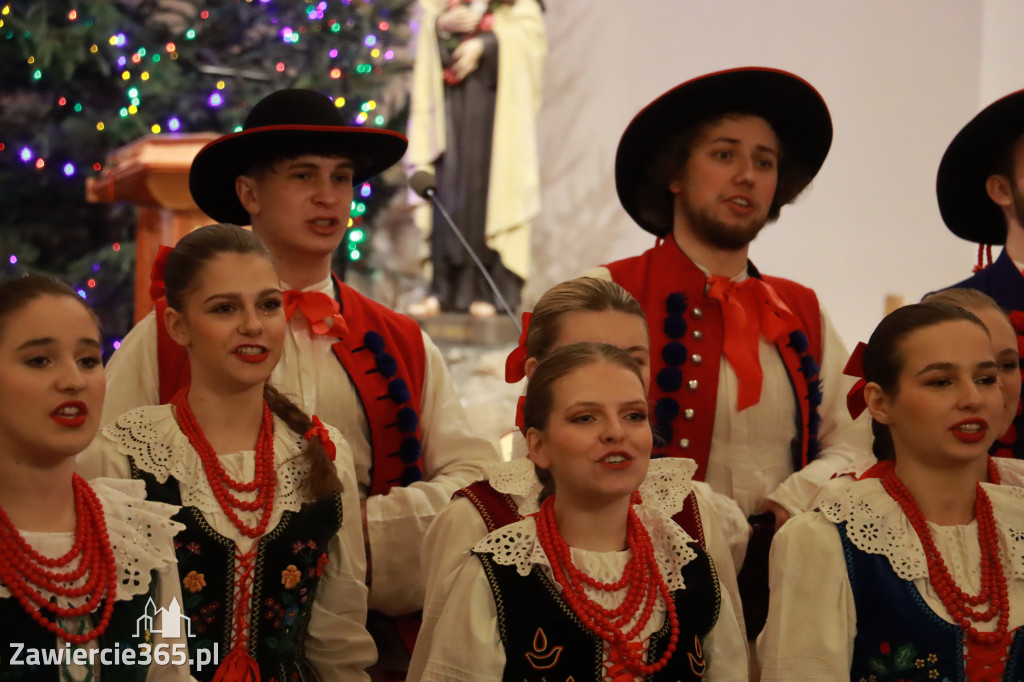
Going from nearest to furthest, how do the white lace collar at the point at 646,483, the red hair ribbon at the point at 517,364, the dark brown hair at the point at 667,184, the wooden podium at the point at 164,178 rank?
the white lace collar at the point at 646,483
the red hair ribbon at the point at 517,364
the dark brown hair at the point at 667,184
the wooden podium at the point at 164,178

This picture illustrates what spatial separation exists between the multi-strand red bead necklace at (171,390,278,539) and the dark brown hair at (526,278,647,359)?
54 centimetres

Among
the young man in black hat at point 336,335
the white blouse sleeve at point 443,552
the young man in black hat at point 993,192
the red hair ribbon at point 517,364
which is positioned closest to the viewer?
the white blouse sleeve at point 443,552

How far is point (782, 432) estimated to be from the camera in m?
2.72

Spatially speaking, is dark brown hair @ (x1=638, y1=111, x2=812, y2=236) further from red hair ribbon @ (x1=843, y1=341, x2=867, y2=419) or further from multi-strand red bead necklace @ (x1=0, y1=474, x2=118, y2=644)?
multi-strand red bead necklace @ (x1=0, y1=474, x2=118, y2=644)

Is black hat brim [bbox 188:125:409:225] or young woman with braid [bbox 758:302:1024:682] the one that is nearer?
young woman with braid [bbox 758:302:1024:682]

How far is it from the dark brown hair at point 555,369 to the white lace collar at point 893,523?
432mm

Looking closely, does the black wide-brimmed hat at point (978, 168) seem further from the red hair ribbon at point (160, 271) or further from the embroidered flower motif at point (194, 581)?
the embroidered flower motif at point (194, 581)

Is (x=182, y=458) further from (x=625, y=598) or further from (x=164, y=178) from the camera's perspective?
(x=164, y=178)

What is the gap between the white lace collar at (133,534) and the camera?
5.81 feet

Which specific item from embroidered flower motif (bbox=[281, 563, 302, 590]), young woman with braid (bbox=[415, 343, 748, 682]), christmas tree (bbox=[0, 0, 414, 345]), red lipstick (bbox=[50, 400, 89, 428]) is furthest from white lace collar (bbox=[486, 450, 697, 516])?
christmas tree (bbox=[0, 0, 414, 345])

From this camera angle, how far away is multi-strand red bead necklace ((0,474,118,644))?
1678mm

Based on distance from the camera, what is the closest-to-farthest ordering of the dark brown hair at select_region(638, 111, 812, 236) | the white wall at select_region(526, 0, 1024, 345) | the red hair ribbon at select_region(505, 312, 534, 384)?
the red hair ribbon at select_region(505, 312, 534, 384)
the dark brown hair at select_region(638, 111, 812, 236)
the white wall at select_region(526, 0, 1024, 345)

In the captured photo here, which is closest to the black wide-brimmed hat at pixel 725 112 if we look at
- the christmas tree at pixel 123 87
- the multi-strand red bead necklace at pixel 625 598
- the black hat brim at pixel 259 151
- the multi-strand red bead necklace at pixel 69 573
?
the black hat brim at pixel 259 151

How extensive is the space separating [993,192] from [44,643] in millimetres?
2378
